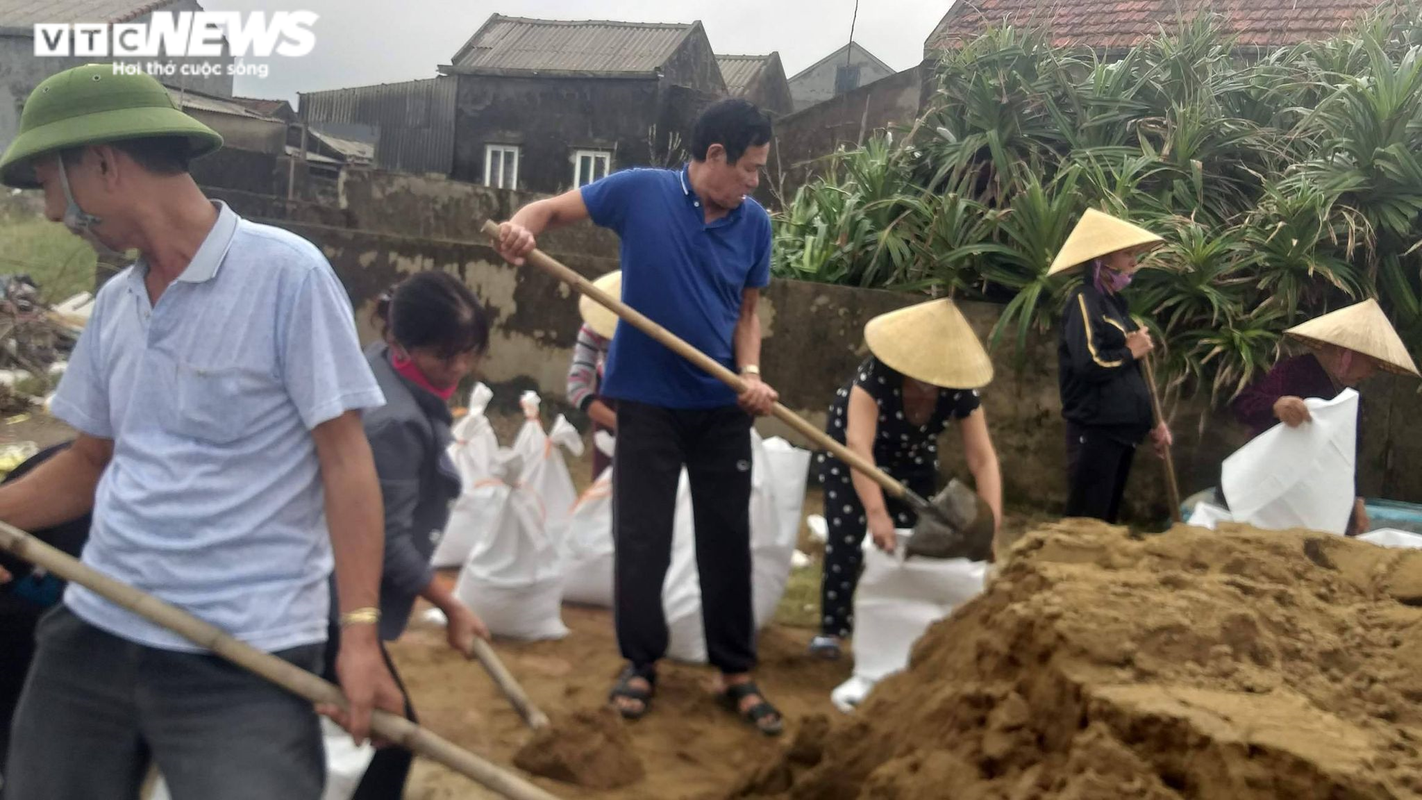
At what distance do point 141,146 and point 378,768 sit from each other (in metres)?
1.29

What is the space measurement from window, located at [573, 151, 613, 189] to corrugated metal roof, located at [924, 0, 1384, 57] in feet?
34.1

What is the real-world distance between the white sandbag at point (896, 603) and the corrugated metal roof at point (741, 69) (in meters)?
23.1

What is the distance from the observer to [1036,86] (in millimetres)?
8016

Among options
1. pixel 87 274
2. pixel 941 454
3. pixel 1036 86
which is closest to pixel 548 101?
pixel 87 274

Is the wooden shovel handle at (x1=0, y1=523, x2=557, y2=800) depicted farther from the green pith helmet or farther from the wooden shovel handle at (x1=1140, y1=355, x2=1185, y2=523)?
the wooden shovel handle at (x1=1140, y1=355, x2=1185, y2=523)

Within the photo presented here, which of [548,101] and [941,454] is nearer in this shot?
[941,454]

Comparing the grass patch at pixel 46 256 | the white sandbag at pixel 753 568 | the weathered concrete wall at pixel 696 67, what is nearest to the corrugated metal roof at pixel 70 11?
the grass patch at pixel 46 256

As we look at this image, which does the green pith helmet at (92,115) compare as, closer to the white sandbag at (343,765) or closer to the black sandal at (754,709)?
the white sandbag at (343,765)

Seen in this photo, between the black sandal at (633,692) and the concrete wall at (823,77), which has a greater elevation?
the concrete wall at (823,77)

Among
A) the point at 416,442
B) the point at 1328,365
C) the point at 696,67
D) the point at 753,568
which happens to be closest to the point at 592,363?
the point at 753,568

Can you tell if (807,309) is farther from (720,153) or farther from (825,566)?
(720,153)

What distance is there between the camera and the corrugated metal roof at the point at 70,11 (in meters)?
19.9

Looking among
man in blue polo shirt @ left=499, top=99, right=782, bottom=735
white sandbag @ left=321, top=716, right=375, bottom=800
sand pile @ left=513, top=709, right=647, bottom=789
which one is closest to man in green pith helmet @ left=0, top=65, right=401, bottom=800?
white sandbag @ left=321, top=716, right=375, bottom=800

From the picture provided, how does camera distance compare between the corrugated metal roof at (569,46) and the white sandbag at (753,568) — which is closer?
the white sandbag at (753,568)
